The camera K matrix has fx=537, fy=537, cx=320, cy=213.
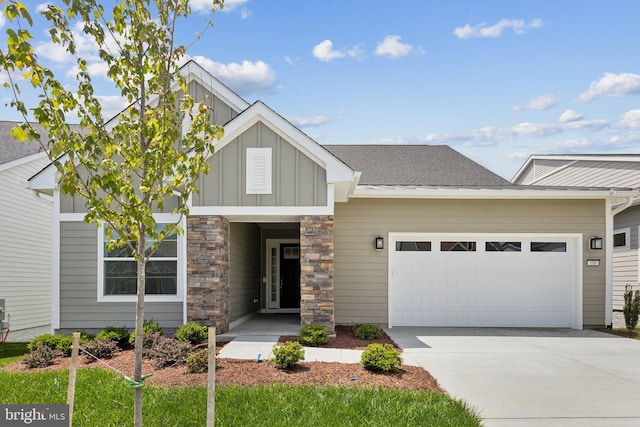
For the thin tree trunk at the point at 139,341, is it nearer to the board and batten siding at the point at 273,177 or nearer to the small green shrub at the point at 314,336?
the small green shrub at the point at 314,336

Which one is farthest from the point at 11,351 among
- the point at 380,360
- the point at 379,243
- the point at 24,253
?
the point at 379,243

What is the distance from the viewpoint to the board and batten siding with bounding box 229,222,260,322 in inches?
465

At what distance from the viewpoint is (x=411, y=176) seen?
13.6 meters

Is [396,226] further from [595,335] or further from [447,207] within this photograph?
[595,335]

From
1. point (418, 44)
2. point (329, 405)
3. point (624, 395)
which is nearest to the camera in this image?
point (329, 405)

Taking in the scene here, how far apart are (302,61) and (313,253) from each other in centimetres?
440

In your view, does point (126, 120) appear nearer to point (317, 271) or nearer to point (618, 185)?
point (317, 271)

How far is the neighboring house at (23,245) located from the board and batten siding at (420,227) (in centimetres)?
770

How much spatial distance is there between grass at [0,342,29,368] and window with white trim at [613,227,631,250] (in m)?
15.6

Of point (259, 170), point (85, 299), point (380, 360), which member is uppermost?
point (259, 170)

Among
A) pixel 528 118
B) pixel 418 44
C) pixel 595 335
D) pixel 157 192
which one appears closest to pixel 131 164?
pixel 157 192

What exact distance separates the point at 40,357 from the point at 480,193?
30.4ft

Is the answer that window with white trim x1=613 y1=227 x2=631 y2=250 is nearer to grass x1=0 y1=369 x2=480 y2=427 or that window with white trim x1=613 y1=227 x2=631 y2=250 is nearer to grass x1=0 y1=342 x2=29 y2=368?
grass x1=0 y1=369 x2=480 y2=427

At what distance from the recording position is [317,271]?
10195 millimetres
